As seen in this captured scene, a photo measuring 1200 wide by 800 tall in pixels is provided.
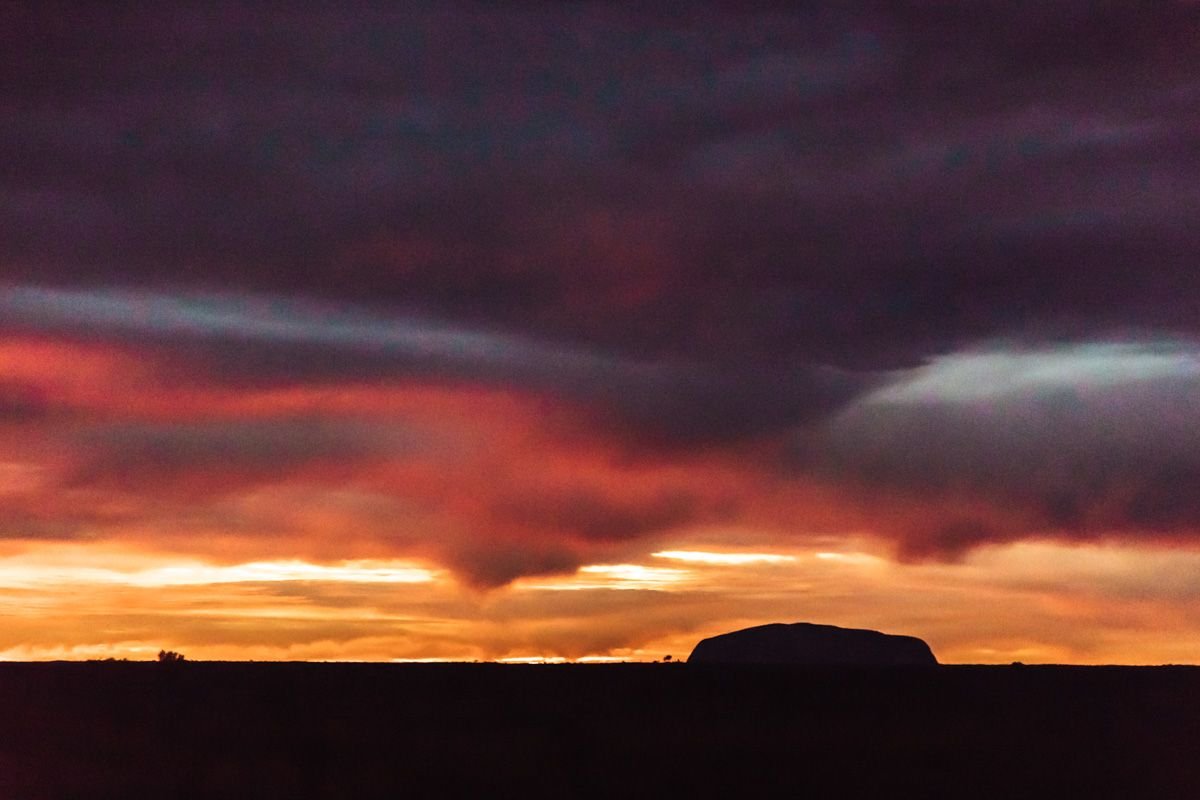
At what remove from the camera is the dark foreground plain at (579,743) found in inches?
1873

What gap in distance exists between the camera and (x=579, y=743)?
2552 inches

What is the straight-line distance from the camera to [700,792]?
4581 cm

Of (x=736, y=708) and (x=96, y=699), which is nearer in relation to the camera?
(x=736, y=708)

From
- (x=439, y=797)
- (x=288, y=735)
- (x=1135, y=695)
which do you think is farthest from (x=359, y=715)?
(x=1135, y=695)

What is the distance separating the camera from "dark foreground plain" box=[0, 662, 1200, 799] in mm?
47562

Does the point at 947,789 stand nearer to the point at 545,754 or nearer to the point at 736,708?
the point at 545,754

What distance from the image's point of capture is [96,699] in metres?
106

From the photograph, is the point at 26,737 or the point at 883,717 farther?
the point at 883,717

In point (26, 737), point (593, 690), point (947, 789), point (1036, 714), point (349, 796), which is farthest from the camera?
point (593, 690)

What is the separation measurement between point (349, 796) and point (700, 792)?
10.2 m

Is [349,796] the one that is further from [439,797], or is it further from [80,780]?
[80,780]

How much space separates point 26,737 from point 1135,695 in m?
89.2

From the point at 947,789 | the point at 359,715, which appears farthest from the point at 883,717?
the point at 947,789

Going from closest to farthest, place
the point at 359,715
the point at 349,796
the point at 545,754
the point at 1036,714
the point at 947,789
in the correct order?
1. the point at 349,796
2. the point at 947,789
3. the point at 545,754
4. the point at 359,715
5. the point at 1036,714
